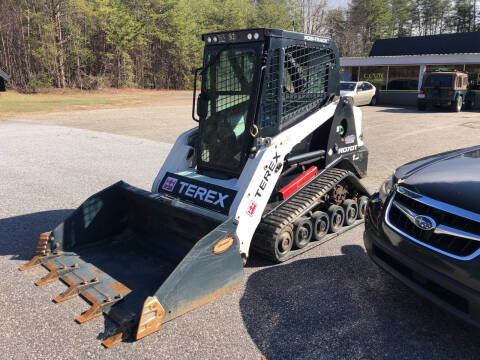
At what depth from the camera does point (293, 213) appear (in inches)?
170

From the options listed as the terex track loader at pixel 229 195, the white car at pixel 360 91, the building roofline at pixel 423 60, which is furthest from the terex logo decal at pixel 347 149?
the building roofline at pixel 423 60

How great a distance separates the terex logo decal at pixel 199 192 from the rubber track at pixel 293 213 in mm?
469

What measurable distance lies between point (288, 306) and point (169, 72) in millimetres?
46355

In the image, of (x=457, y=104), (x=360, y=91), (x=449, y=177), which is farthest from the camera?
(x=360, y=91)

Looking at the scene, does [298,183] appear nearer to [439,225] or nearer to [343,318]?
[343,318]

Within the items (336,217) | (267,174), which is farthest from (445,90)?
(267,174)

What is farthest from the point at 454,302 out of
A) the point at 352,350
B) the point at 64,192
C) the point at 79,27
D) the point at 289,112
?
the point at 79,27

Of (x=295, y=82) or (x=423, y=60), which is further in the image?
(x=423, y=60)

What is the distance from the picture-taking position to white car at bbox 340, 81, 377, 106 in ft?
71.3

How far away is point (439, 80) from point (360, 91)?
13.0 feet

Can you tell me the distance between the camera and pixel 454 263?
266 centimetres

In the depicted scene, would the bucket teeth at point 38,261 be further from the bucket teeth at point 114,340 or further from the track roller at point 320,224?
the track roller at point 320,224

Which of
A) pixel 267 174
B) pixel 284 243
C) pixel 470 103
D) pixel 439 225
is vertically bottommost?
pixel 284 243

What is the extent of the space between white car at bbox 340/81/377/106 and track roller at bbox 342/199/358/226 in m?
16.6
